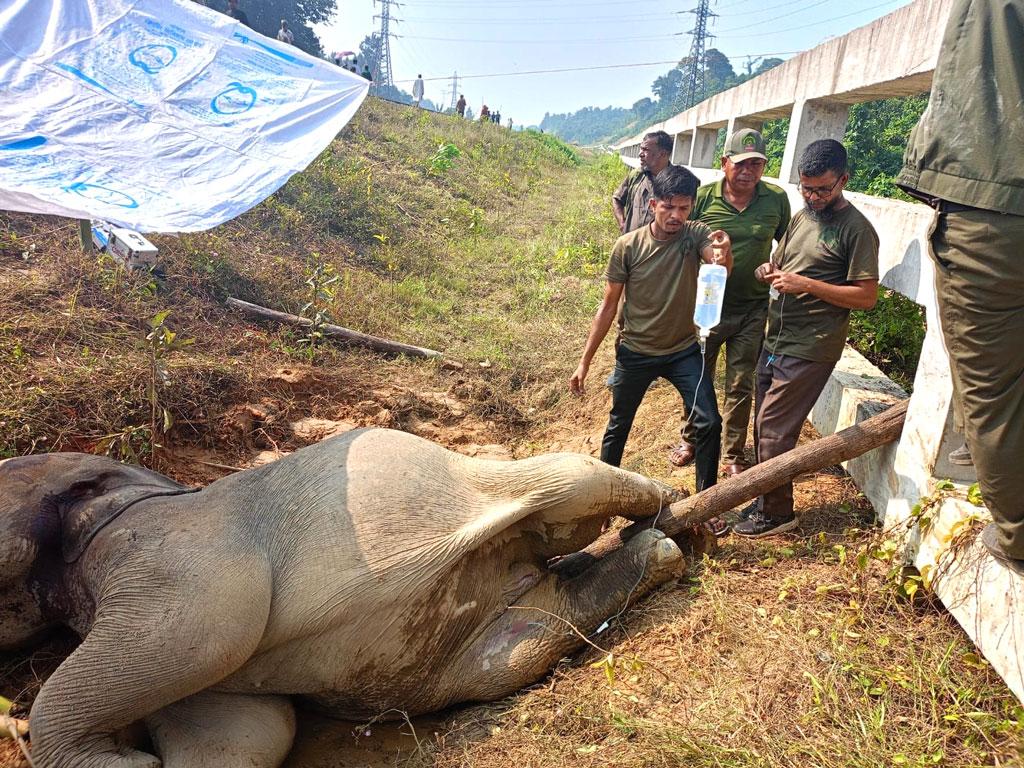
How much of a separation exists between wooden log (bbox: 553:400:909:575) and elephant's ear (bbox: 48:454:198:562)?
6.38ft

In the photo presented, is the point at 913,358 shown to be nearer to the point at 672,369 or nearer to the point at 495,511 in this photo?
the point at 672,369

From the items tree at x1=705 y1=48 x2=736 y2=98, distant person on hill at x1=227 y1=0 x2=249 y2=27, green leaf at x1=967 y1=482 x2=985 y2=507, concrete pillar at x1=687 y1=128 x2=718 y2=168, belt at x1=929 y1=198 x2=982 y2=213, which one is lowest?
green leaf at x1=967 y1=482 x2=985 y2=507

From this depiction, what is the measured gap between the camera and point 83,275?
5.58 metres

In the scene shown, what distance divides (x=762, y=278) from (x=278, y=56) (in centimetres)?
451

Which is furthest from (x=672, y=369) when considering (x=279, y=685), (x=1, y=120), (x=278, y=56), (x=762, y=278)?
(x=278, y=56)

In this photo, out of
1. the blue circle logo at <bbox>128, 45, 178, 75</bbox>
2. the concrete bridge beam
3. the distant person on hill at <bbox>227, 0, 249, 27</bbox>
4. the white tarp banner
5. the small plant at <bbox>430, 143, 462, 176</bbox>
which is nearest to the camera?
the white tarp banner

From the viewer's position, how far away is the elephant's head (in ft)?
8.61

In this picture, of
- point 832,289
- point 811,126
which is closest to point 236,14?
point 811,126

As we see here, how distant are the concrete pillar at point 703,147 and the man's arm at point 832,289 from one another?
9.42 meters

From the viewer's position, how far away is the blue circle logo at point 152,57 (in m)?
4.73

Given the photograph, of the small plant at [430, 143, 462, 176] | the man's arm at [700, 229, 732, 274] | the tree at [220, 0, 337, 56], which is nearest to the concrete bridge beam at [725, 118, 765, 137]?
the man's arm at [700, 229, 732, 274]

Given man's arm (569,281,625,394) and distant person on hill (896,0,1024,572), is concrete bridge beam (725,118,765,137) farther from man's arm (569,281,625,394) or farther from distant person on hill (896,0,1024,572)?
distant person on hill (896,0,1024,572)

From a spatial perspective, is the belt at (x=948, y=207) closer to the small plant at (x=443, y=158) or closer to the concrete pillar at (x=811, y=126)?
the concrete pillar at (x=811, y=126)

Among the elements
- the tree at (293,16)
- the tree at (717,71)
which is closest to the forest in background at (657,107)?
the tree at (717,71)
